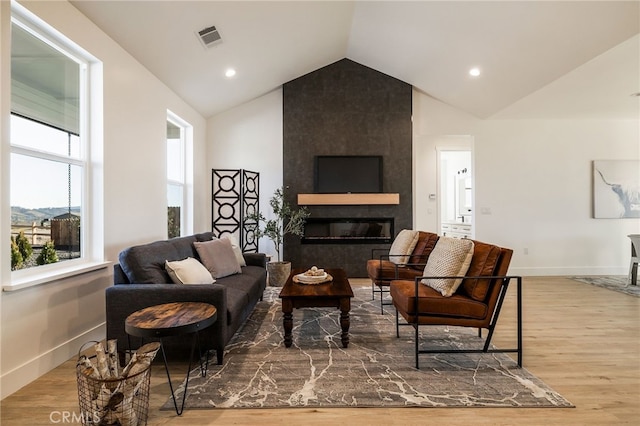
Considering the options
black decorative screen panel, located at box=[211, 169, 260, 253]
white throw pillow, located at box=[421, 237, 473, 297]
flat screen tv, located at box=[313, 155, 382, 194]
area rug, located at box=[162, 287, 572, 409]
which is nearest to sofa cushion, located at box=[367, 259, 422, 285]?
area rug, located at box=[162, 287, 572, 409]

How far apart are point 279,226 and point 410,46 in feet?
11.6

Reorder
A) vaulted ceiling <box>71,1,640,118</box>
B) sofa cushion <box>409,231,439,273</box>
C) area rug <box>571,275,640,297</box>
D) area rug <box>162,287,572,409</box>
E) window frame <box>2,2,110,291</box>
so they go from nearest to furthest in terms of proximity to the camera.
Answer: area rug <box>162,287,572,409</box>, window frame <box>2,2,110,291</box>, vaulted ceiling <box>71,1,640,118</box>, sofa cushion <box>409,231,439,273</box>, area rug <box>571,275,640,297</box>

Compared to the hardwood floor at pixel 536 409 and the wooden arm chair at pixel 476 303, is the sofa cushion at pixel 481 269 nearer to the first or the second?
the wooden arm chair at pixel 476 303

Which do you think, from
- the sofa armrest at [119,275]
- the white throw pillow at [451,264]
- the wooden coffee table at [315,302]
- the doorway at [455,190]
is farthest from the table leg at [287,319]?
the doorway at [455,190]

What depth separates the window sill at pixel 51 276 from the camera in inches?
81.3

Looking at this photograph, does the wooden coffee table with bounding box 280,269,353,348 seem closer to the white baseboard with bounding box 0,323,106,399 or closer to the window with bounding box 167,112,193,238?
the white baseboard with bounding box 0,323,106,399

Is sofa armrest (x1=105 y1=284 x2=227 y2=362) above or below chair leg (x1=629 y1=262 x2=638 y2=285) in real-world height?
above

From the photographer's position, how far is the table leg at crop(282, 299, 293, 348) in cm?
263

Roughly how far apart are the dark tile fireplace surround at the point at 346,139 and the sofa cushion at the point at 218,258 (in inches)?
85.1

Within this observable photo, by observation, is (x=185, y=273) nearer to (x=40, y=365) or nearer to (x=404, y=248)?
(x=40, y=365)

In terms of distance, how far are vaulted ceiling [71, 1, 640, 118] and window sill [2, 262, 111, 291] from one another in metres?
2.15

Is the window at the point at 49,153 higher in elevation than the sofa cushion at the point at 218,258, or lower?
higher

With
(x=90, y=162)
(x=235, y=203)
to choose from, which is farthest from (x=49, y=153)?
(x=235, y=203)

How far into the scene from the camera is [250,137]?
593 centimetres
